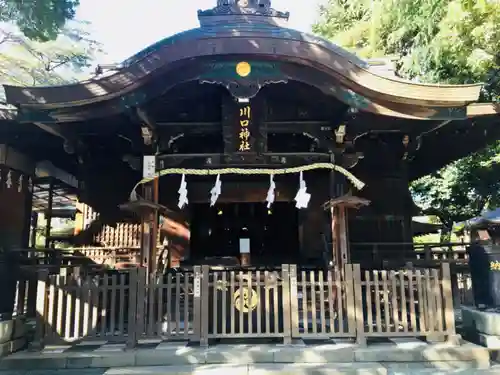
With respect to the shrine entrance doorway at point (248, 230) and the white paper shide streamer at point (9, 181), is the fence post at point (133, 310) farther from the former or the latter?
the shrine entrance doorway at point (248, 230)

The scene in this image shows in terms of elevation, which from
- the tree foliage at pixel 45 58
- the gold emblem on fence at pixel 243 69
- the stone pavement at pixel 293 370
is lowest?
the stone pavement at pixel 293 370

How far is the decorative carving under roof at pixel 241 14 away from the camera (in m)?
8.45

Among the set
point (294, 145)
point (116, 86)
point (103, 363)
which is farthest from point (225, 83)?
point (103, 363)

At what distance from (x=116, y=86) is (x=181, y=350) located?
4407 mm

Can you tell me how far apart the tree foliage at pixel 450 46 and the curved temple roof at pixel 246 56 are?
322 centimetres

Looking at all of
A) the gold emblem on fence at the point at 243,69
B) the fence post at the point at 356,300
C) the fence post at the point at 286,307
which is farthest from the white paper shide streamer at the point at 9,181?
the fence post at the point at 356,300

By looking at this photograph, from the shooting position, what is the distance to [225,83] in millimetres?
7016

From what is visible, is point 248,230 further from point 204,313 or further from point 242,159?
point 204,313

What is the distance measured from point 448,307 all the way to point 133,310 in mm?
4947

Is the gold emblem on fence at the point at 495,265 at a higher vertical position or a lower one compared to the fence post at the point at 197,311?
higher

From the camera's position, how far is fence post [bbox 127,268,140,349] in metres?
6.38

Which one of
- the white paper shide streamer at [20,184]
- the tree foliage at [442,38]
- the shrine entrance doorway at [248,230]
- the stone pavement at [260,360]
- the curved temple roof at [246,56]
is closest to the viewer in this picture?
the stone pavement at [260,360]

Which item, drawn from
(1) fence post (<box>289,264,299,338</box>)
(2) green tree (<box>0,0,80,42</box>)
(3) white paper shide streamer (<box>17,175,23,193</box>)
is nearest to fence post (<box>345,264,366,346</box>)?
(1) fence post (<box>289,264,299,338</box>)

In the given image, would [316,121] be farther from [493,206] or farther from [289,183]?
[493,206]
